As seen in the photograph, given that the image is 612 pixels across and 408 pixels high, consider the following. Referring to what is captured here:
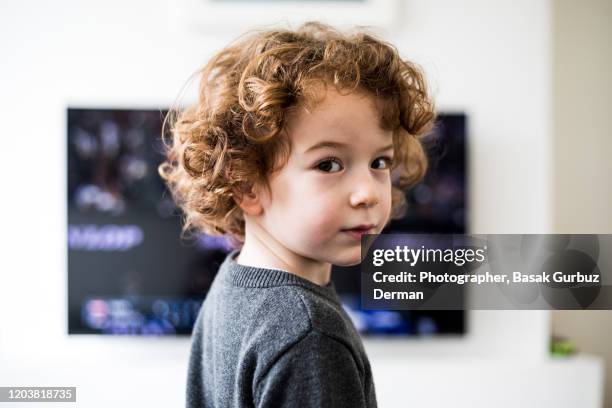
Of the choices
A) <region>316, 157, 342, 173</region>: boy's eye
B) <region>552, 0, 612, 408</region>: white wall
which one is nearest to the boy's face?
<region>316, 157, 342, 173</region>: boy's eye

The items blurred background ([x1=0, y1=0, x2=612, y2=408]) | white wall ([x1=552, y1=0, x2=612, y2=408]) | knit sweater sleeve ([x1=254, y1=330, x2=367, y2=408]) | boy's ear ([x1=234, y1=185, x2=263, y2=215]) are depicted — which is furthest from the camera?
white wall ([x1=552, y1=0, x2=612, y2=408])

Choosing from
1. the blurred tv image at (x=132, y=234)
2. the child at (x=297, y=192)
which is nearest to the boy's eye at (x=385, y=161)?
the child at (x=297, y=192)

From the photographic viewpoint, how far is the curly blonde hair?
0.44m

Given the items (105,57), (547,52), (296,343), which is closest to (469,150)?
(547,52)

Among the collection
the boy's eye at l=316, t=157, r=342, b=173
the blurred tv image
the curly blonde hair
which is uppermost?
the curly blonde hair

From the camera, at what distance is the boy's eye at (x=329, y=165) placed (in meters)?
0.42

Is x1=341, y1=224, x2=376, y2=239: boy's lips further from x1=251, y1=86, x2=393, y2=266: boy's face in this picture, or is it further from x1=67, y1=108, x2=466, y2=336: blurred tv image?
x1=67, y1=108, x2=466, y2=336: blurred tv image

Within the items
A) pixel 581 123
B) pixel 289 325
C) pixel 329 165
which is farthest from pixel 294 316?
pixel 581 123

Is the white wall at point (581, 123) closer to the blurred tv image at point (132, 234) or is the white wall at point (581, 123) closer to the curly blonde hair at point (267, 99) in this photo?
the blurred tv image at point (132, 234)

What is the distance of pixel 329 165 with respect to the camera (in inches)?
16.8

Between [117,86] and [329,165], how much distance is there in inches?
48.5

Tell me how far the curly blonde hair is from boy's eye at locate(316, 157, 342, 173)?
0.11 feet

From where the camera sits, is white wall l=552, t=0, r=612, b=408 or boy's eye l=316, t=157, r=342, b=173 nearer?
boy's eye l=316, t=157, r=342, b=173

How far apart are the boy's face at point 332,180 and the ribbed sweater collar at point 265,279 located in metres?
0.02
